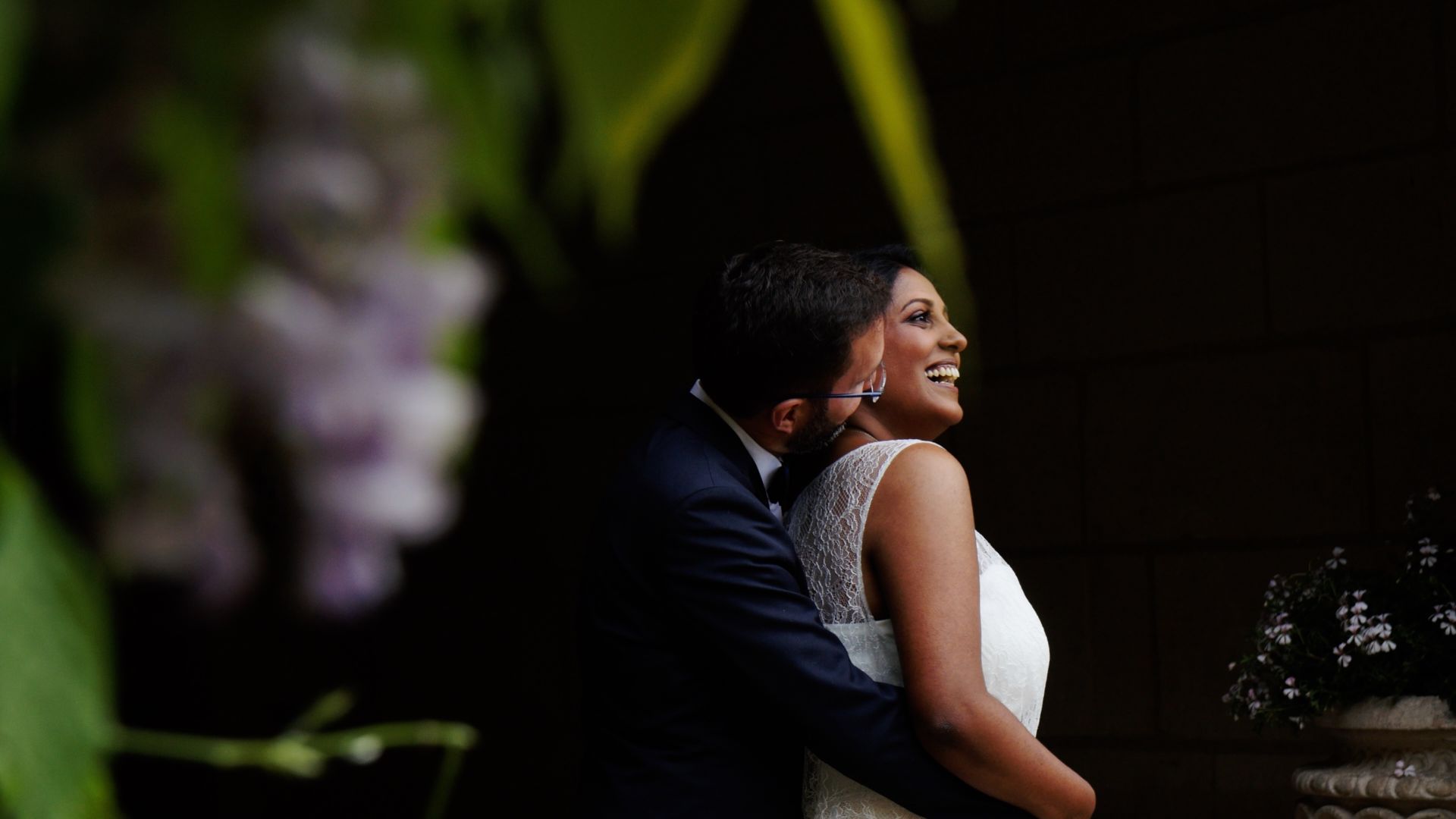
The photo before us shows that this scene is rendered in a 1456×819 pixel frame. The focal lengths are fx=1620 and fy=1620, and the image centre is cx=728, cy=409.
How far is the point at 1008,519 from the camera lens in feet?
19.2

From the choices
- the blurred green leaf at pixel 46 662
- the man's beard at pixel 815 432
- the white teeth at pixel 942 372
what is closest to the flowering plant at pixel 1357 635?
the white teeth at pixel 942 372

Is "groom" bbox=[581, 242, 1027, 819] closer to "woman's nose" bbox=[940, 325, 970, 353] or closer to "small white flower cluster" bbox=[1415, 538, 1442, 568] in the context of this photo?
"woman's nose" bbox=[940, 325, 970, 353]

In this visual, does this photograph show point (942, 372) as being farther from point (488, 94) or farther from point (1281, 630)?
A: point (488, 94)

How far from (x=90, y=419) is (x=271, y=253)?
0.13ft

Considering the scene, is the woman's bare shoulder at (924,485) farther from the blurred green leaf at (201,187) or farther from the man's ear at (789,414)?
the blurred green leaf at (201,187)

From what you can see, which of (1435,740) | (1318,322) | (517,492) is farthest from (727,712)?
(517,492)

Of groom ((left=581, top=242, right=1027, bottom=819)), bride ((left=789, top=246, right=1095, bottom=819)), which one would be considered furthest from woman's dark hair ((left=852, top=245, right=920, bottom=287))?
groom ((left=581, top=242, right=1027, bottom=819))

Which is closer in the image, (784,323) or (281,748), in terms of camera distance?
(281,748)

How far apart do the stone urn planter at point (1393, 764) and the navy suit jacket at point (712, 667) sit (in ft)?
5.13

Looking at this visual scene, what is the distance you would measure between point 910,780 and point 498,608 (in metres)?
5.22

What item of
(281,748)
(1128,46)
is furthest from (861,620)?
(1128,46)

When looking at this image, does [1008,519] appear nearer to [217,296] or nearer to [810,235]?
[810,235]

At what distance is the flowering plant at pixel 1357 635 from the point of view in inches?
142

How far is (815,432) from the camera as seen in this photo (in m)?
2.61
